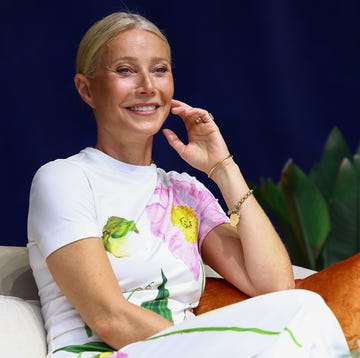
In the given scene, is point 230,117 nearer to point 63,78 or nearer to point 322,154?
point 322,154

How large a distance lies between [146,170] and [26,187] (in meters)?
1.05

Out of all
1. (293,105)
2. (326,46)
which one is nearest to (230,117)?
(293,105)

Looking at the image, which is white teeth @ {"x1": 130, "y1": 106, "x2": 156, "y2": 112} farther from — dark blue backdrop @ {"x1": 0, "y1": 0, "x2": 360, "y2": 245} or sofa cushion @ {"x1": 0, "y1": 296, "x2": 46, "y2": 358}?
dark blue backdrop @ {"x1": 0, "y1": 0, "x2": 360, "y2": 245}

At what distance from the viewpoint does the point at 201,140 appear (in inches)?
87.7

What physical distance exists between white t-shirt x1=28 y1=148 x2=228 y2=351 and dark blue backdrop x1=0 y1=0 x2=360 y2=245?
3.29ft

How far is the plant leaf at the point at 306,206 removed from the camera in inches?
130

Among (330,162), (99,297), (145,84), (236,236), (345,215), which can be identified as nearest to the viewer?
(99,297)

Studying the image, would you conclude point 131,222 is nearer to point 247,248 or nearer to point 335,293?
point 247,248

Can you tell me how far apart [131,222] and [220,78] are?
1615 mm

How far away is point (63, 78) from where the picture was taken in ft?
10.1

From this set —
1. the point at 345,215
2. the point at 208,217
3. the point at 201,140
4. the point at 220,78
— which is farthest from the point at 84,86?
the point at 345,215

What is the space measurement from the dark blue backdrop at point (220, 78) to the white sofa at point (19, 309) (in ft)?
2.93

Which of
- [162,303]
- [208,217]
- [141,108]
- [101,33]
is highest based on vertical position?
[101,33]

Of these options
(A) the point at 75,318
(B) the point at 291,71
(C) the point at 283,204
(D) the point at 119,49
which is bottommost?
(C) the point at 283,204
